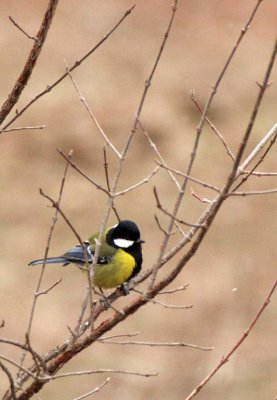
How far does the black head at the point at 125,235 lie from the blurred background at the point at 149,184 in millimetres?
3609

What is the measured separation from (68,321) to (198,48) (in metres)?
5.21

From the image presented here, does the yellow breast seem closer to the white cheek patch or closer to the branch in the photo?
the white cheek patch

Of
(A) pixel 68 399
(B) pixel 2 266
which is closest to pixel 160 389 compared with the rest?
(A) pixel 68 399

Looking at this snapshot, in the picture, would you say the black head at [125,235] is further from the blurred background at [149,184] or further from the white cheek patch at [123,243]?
the blurred background at [149,184]

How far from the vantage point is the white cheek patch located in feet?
15.3

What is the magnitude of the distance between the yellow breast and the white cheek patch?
0.06m

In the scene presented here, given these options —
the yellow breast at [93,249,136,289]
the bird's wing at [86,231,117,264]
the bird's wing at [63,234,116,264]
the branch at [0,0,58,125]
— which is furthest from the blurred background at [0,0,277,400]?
the branch at [0,0,58,125]

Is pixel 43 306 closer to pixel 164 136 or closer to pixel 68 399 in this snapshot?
pixel 68 399

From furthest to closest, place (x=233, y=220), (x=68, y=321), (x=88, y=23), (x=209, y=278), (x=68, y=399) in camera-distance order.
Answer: (x=88, y=23)
(x=233, y=220)
(x=209, y=278)
(x=68, y=321)
(x=68, y=399)

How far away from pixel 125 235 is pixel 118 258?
0.52 ft

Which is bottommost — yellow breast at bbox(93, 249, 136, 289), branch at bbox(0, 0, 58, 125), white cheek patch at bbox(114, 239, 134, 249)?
branch at bbox(0, 0, 58, 125)

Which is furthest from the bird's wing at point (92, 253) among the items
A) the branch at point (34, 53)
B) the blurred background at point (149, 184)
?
the blurred background at point (149, 184)

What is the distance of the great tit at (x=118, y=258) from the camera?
449 cm

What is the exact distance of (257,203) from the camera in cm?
1085
